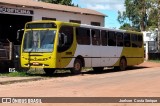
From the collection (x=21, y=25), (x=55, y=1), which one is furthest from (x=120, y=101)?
(x=55, y=1)

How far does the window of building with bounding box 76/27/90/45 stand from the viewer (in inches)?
951

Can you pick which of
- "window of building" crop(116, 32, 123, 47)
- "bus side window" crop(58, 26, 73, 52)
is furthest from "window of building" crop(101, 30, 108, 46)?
"bus side window" crop(58, 26, 73, 52)

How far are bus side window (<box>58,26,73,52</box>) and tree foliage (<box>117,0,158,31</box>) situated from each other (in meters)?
22.7

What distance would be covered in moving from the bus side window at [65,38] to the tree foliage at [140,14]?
22.7 metres

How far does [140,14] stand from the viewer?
5531 cm

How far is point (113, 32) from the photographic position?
2800 cm

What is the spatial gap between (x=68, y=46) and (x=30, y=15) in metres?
10.8

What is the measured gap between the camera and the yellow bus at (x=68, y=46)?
22328mm

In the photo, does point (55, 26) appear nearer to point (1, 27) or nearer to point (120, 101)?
point (120, 101)

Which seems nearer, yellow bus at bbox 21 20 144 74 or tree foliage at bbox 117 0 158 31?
yellow bus at bbox 21 20 144 74

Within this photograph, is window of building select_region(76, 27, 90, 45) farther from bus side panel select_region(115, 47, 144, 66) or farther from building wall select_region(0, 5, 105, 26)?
building wall select_region(0, 5, 105, 26)

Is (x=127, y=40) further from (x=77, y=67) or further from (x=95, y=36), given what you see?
(x=77, y=67)

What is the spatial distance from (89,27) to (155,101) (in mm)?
12754

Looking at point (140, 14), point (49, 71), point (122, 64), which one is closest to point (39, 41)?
point (49, 71)
